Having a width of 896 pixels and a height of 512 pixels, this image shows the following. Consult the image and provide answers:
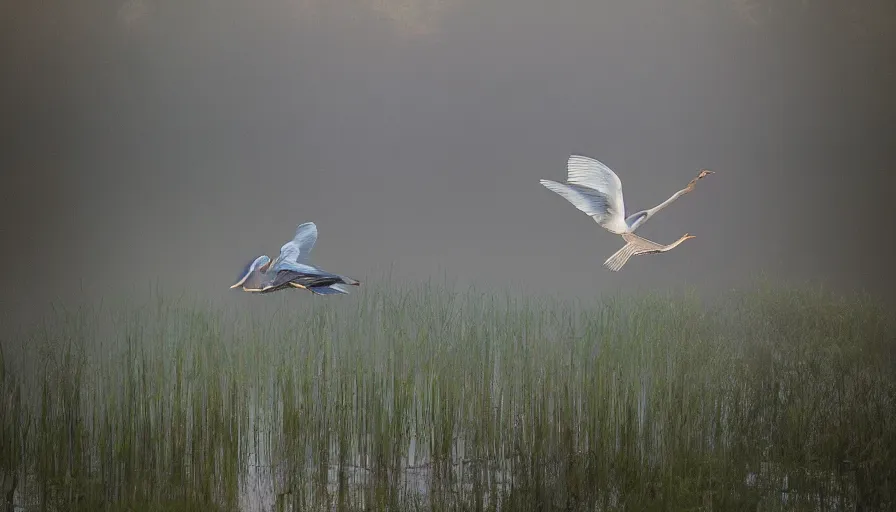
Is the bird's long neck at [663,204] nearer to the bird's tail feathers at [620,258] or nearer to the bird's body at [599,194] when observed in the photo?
the bird's body at [599,194]

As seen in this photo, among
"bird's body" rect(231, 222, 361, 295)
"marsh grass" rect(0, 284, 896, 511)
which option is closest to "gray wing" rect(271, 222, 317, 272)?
"bird's body" rect(231, 222, 361, 295)

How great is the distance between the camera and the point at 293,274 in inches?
94.7

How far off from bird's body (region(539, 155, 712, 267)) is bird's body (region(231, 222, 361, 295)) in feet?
2.42

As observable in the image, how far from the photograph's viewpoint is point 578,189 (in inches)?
99.3

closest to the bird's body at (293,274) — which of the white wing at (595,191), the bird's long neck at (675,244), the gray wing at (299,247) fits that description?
the gray wing at (299,247)

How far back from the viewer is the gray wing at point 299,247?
245cm

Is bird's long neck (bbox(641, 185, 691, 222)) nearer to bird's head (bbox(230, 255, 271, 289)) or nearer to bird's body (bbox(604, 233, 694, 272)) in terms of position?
bird's body (bbox(604, 233, 694, 272))

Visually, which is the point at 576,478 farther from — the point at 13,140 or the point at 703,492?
the point at 13,140

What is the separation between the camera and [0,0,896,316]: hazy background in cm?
257

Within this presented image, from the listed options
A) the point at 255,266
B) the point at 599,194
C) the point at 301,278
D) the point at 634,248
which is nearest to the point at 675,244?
the point at 634,248

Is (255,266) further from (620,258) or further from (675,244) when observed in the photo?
(675,244)

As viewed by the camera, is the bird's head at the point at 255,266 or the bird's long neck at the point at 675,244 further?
the bird's long neck at the point at 675,244

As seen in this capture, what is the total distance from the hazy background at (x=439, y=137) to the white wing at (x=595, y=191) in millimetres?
110

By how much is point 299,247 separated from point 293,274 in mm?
119
